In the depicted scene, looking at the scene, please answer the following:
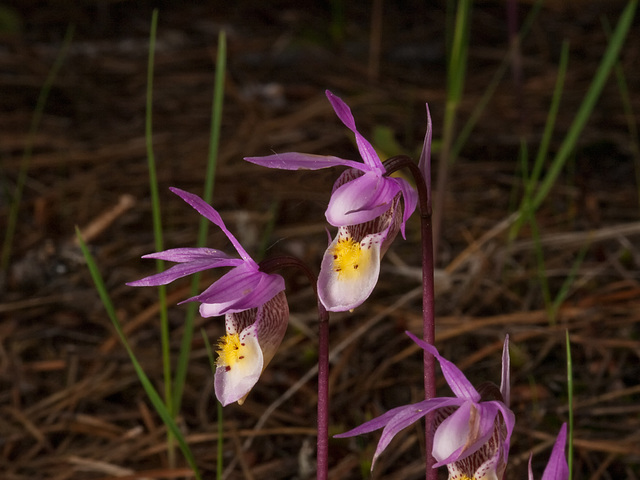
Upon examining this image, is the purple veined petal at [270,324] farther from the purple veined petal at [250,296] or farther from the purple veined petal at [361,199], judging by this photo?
the purple veined petal at [361,199]

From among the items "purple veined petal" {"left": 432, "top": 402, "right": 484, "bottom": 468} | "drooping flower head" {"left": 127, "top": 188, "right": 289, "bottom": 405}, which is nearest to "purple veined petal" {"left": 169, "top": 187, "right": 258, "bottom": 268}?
"drooping flower head" {"left": 127, "top": 188, "right": 289, "bottom": 405}

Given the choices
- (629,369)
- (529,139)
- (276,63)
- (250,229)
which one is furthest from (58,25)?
(629,369)

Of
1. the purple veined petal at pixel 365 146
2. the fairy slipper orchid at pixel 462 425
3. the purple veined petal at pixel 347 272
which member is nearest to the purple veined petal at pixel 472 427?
the fairy slipper orchid at pixel 462 425

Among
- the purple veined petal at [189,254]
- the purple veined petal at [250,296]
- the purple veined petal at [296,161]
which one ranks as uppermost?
the purple veined petal at [296,161]

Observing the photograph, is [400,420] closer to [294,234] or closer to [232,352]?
[232,352]

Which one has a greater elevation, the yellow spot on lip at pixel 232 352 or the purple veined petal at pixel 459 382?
the purple veined petal at pixel 459 382
